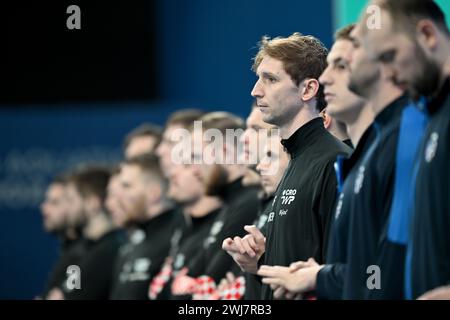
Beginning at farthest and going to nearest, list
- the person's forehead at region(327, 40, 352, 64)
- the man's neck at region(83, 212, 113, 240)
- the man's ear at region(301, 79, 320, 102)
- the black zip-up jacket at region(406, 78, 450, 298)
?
the man's neck at region(83, 212, 113, 240) → the man's ear at region(301, 79, 320, 102) → the person's forehead at region(327, 40, 352, 64) → the black zip-up jacket at region(406, 78, 450, 298)

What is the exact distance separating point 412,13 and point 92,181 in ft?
16.7

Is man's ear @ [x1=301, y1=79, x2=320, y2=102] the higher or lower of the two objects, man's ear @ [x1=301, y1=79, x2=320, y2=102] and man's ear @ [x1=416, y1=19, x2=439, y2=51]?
the lower

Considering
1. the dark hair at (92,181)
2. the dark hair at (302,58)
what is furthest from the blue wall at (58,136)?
the dark hair at (302,58)

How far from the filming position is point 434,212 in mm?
2684

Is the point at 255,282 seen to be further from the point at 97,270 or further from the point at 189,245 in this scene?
the point at 97,270

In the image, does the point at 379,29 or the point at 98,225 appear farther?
the point at 98,225

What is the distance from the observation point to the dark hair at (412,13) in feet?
9.23

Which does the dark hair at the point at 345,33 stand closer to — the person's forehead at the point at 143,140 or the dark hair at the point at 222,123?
the dark hair at the point at 222,123

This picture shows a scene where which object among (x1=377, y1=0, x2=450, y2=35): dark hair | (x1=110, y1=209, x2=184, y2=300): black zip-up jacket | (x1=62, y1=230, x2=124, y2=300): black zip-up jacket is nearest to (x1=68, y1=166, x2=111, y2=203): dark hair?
(x1=62, y1=230, x2=124, y2=300): black zip-up jacket

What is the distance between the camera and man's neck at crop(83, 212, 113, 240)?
24.6ft

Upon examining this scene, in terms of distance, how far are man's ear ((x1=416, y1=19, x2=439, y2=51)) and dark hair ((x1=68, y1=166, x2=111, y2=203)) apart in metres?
5.05

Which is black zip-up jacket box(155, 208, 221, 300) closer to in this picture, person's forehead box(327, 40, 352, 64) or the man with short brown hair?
the man with short brown hair

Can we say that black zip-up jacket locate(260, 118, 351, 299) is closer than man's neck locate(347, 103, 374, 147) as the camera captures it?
No

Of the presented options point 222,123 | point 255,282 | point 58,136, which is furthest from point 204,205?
point 58,136
